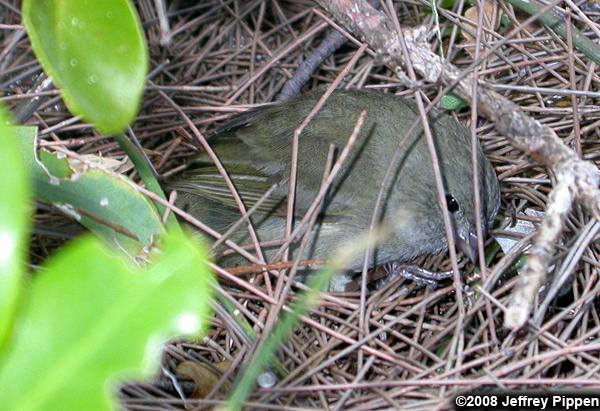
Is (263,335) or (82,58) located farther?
(263,335)

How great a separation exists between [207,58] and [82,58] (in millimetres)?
2453

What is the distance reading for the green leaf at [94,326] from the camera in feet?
4.17

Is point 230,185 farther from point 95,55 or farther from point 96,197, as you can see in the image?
point 95,55

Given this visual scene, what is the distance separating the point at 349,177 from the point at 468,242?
0.61 metres

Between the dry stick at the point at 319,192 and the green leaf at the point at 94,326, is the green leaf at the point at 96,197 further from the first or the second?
the green leaf at the point at 94,326

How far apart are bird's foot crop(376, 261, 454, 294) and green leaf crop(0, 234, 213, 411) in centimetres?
232

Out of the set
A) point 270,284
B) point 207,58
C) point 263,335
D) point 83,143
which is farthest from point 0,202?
point 207,58

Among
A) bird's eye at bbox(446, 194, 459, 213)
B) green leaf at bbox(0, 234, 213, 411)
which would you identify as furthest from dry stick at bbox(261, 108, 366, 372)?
green leaf at bbox(0, 234, 213, 411)

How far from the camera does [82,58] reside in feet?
7.14

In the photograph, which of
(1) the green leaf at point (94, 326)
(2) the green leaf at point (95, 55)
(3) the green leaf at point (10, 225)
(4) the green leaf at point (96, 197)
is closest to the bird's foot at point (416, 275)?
(4) the green leaf at point (96, 197)

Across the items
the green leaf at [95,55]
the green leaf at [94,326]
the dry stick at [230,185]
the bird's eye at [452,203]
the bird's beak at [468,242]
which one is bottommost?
the bird's beak at [468,242]

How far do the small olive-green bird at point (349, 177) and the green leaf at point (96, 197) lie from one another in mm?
734

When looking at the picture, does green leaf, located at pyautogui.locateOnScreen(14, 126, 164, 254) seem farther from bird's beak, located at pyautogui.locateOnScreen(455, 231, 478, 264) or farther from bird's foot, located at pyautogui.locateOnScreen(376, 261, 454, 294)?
bird's beak, located at pyautogui.locateOnScreen(455, 231, 478, 264)

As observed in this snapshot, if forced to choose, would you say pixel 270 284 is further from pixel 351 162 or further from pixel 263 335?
pixel 351 162
